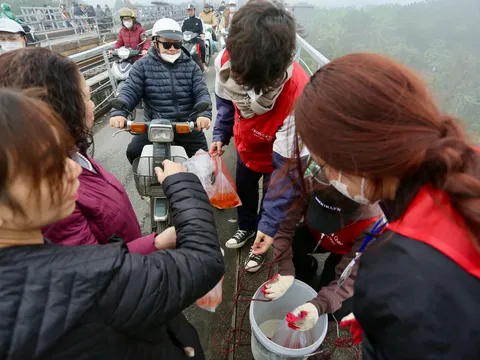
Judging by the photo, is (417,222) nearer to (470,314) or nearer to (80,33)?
(470,314)

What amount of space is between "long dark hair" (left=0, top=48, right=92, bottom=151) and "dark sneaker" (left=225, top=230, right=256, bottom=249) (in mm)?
1722

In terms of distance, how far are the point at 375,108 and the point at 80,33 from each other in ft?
56.7

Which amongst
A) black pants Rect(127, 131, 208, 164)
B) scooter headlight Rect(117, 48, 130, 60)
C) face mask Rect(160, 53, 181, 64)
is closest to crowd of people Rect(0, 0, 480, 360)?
black pants Rect(127, 131, 208, 164)

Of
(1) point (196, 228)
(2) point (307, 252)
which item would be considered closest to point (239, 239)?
(2) point (307, 252)

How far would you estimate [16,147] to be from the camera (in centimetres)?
55

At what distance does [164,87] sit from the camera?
2.50 m

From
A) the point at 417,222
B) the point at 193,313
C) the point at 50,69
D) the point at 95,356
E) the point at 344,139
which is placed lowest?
the point at 193,313

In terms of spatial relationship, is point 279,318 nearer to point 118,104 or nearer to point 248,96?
point 248,96

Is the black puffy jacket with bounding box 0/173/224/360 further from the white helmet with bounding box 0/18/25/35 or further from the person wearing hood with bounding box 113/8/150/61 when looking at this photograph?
the person wearing hood with bounding box 113/8/150/61

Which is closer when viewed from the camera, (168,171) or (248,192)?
(168,171)

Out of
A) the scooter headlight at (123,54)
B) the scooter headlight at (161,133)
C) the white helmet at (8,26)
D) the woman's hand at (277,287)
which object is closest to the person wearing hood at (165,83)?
the scooter headlight at (161,133)

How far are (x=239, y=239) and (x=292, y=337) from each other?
1122 millimetres

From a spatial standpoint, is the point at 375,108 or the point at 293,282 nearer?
the point at 375,108

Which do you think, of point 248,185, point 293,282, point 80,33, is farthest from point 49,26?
point 293,282
